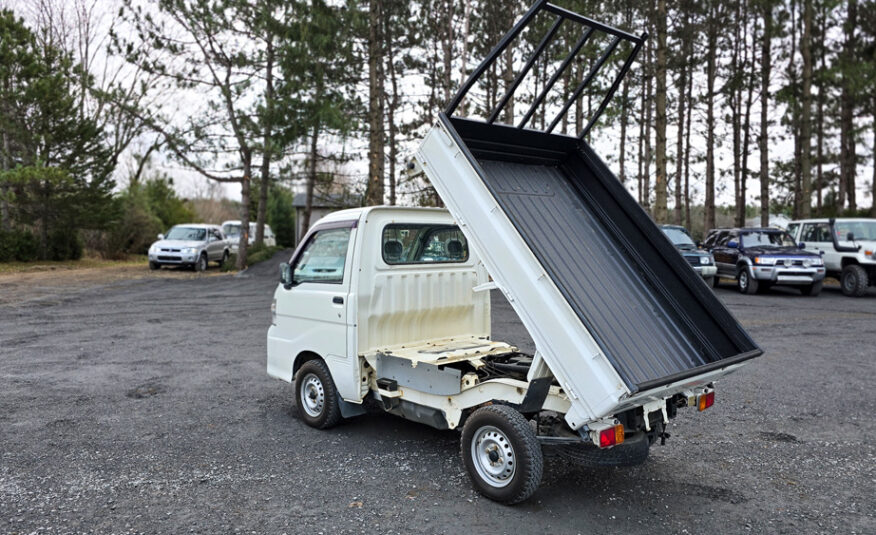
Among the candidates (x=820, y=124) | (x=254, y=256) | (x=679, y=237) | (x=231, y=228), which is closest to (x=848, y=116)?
(x=820, y=124)

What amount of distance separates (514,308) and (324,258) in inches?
94.0

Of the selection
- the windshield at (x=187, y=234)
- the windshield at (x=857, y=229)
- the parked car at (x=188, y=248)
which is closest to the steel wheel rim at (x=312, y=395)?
the windshield at (x=857, y=229)

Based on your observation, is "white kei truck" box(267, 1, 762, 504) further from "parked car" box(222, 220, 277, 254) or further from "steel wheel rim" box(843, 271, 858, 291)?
"parked car" box(222, 220, 277, 254)

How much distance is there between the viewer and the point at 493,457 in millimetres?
4152

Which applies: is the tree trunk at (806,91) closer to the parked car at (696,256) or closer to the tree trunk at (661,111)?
the tree trunk at (661,111)

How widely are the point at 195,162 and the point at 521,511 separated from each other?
20454mm

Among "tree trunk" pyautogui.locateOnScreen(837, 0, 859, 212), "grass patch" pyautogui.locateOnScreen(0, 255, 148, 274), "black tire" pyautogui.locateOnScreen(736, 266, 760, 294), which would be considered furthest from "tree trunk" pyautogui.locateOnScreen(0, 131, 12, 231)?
"tree trunk" pyautogui.locateOnScreen(837, 0, 859, 212)

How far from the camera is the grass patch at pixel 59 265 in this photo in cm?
2303

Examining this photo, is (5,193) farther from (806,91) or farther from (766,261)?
(806,91)

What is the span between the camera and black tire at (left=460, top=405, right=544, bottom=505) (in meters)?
3.90

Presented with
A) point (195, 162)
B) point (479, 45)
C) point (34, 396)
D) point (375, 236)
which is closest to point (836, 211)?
point (479, 45)

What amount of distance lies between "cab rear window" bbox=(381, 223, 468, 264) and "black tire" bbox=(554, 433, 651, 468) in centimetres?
224

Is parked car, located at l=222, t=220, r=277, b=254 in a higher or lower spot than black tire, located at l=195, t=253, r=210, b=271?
higher

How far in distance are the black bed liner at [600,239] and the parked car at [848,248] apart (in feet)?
48.1
